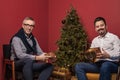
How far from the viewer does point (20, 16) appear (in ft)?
15.6

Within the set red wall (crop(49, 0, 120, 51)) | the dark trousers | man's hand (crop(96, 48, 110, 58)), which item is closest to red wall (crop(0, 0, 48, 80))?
red wall (crop(49, 0, 120, 51))

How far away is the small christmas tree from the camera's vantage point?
440 cm

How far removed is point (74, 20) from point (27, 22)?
946 mm

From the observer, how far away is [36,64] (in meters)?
3.76

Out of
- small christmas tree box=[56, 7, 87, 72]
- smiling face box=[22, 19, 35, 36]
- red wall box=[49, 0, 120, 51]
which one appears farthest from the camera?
small christmas tree box=[56, 7, 87, 72]

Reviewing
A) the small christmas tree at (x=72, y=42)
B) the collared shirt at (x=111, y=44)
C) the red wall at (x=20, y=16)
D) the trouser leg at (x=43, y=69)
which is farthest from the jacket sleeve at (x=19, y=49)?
the collared shirt at (x=111, y=44)

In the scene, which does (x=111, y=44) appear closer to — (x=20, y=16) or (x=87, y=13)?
(x=87, y=13)

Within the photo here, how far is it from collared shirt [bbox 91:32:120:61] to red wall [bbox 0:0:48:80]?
156cm

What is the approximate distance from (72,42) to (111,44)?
2.67 feet

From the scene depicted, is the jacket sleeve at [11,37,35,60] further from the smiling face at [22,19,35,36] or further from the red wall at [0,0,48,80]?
the red wall at [0,0,48,80]

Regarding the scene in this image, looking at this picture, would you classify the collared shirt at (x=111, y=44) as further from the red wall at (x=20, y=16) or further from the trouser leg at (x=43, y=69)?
the red wall at (x=20, y=16)

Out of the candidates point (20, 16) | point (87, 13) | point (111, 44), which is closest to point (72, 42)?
point (87, 13)

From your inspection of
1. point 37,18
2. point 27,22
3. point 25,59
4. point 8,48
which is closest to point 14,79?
point 25,59

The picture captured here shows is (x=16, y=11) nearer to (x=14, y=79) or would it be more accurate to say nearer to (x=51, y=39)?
(x=51, y=39)
